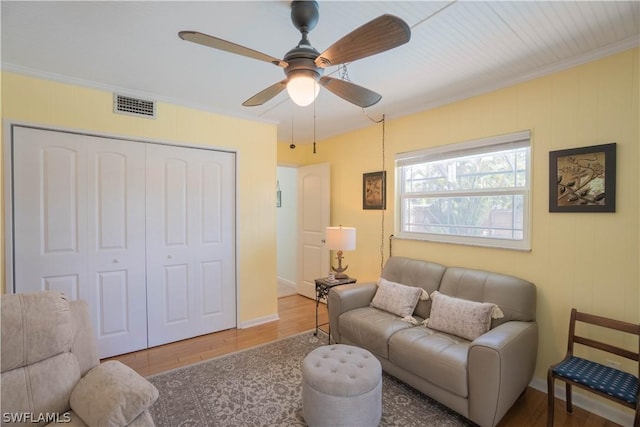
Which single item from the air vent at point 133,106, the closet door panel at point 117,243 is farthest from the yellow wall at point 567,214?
the closet door panel at point 117,243

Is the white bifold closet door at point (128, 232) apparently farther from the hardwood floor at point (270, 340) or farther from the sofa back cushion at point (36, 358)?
the sofa back cushion at point (36, 358)

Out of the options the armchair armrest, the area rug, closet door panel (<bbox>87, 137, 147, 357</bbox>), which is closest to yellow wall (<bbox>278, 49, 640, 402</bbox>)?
the area rug

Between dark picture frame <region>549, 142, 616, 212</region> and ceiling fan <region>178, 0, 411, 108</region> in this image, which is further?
dark picture frame <region>549, 142, 616, 212</region>

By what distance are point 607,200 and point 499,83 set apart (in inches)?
48.9

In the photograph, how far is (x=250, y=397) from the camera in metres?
2.17

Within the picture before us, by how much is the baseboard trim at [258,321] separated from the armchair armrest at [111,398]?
6.93ft

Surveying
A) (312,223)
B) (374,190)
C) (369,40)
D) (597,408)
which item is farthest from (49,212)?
(597,408)

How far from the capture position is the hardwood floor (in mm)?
1970

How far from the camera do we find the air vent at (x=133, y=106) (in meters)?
2.73

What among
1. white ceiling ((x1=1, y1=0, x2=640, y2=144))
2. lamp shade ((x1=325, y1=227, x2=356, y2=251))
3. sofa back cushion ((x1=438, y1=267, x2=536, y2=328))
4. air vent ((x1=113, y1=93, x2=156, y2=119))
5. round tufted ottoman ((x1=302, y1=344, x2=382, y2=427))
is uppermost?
white ceiling ((x1=1, y1=0, x2=640, y2=144))

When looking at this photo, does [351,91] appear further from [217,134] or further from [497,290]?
[217,134]

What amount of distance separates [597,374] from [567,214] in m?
1.08

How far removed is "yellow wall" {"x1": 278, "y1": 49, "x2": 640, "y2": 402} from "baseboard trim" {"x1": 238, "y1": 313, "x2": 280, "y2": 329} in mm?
2052

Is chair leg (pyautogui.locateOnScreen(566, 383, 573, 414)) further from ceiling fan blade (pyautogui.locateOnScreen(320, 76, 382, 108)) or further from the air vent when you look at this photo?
the air vent
